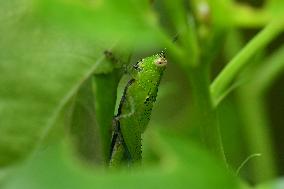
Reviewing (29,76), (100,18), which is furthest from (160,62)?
(100,18)

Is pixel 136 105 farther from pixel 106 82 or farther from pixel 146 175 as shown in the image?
pixel 146 175

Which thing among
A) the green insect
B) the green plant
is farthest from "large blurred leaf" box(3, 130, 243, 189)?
the green insect

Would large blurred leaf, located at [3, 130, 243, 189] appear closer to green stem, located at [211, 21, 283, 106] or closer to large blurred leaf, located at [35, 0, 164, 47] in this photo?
large blurred leaf, located at [35, 0, 164, 47]

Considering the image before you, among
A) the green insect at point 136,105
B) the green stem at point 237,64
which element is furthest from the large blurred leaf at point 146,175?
the green insect at point 136,105

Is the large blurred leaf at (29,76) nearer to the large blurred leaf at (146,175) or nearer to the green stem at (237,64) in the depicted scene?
the green stem at (237,64)

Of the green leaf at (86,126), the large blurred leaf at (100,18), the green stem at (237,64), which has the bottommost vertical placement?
the large blurred leaf at (100,18)

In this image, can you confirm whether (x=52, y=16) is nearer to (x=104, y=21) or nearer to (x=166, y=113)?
(x=104, y=21)

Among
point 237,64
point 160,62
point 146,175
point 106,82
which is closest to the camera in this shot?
point 146,175
